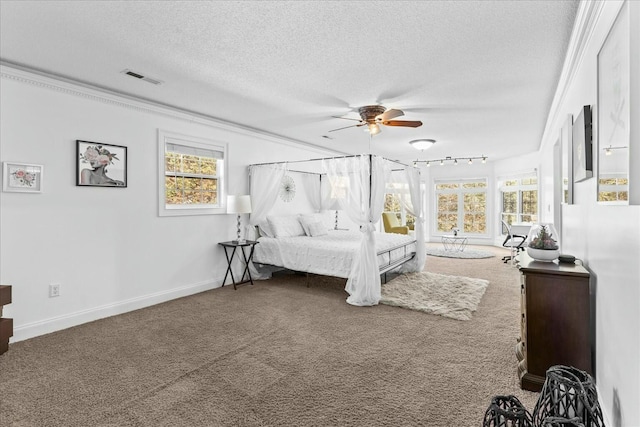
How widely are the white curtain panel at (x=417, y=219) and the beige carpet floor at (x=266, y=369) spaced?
195 cm

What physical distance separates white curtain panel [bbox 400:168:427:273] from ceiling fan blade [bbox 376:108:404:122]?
183 cm

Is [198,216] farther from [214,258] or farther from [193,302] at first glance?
[193,302]

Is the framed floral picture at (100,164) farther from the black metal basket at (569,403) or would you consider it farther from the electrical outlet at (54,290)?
the black metal basket at (569,403)

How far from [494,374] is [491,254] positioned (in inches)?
247

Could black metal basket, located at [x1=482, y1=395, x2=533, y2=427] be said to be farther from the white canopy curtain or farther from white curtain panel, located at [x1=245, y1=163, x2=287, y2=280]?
white curtain panel, located at [x1=245, y1=163, x2=287, y2=280]

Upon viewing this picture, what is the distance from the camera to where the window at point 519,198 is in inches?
333

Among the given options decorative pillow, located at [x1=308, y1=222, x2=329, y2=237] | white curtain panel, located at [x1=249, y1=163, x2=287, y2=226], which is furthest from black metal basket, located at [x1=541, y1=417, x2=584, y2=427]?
decorative pillow, located at [x1=308, y1=222, x2=329, y2=237]

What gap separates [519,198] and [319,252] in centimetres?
685

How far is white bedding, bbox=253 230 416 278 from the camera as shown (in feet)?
15.0

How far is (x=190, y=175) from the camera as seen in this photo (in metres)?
4.78

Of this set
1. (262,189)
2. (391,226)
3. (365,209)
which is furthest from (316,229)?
(391,226)

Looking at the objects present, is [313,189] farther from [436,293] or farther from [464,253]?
[464,253]

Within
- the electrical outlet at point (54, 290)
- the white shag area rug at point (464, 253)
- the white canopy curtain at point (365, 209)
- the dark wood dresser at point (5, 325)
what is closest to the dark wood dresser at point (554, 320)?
the white canopy curtain at point (365, 209)

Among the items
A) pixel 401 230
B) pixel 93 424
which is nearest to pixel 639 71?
pixel 93 424
